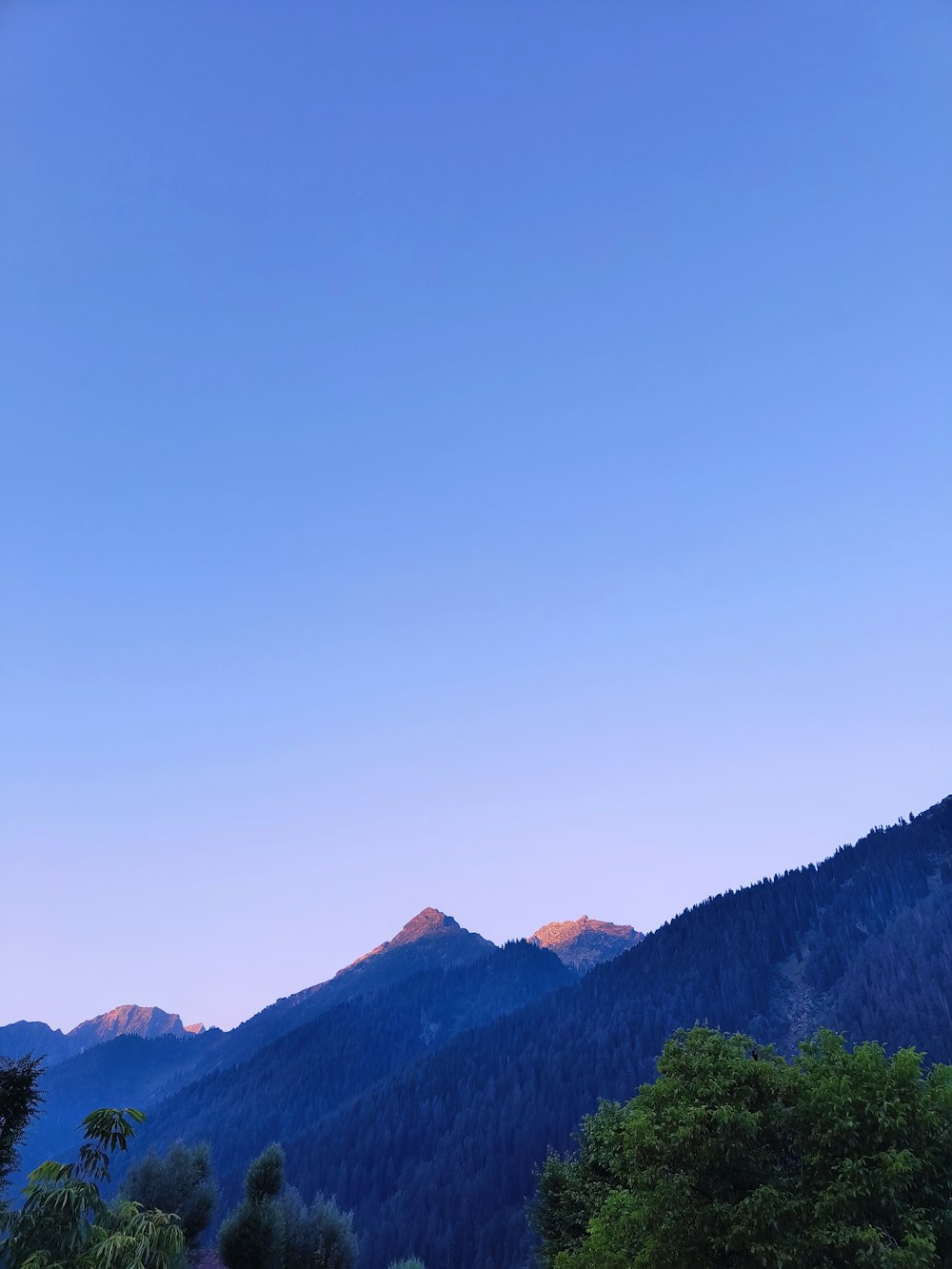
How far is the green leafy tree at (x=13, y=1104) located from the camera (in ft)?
92.8

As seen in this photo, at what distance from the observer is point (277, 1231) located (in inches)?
2175

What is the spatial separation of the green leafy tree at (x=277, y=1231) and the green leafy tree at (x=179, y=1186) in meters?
3.81

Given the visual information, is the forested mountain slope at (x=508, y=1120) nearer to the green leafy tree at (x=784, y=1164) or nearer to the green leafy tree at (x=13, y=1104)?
the green leafy tree at (x=784, y=1164)

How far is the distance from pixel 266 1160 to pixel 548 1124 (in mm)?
125037

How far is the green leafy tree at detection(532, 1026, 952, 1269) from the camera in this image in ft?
72.9

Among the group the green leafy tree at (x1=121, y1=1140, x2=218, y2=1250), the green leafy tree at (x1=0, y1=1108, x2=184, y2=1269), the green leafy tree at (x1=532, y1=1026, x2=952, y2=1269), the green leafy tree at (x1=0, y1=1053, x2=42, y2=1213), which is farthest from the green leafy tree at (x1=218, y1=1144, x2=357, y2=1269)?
the green leafy tree at (x1=0, y1=1108, x2=184, y2=1269)

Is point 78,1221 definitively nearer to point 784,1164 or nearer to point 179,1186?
point 784,1164

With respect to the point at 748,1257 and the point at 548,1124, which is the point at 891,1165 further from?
the point at 548,1124

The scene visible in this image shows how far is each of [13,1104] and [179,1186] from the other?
132 feet

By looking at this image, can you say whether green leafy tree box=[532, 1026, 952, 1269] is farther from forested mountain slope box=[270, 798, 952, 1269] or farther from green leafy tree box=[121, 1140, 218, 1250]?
forested mountain slope box=[270, 798, 952, 1269]

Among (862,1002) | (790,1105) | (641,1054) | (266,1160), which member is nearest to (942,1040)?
(862,1002)

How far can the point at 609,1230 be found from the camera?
2850 cm

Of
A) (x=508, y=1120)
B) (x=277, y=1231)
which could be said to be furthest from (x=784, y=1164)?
(x=508, y=1120)

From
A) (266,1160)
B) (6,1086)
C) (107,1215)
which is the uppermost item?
(6,1086)
